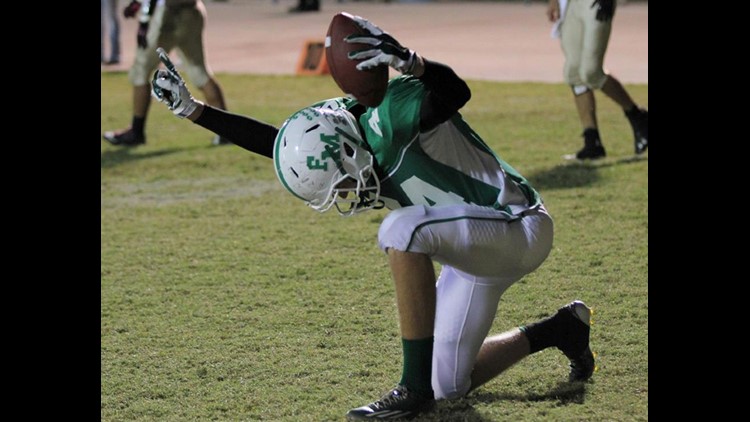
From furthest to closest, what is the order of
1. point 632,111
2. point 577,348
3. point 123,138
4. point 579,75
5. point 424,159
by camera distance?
point 123,138
point 632,111
point 579,75
point 577,348
point 424,159

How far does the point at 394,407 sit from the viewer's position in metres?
3.55

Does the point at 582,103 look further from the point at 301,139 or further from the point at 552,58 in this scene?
the point at 552,58

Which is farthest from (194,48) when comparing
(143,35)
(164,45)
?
(143,35)

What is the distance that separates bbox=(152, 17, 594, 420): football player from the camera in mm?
3477

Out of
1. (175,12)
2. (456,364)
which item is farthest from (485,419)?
(175,12)

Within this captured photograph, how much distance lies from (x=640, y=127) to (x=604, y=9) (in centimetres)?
88

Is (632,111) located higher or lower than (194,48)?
higher

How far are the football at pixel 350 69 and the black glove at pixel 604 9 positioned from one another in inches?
156

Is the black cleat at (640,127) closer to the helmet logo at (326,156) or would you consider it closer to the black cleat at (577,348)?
the black cleat at (577,348)

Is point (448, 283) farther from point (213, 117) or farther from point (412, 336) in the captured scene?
point (213, 117)

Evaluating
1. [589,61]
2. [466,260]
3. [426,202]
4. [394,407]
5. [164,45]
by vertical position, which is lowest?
[164,45]

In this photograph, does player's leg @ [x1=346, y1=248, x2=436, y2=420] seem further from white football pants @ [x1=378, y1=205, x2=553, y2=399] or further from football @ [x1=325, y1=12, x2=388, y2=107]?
football @ [x1=325, y1=12, x2=388, y2=107]

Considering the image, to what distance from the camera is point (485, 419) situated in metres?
3.62
